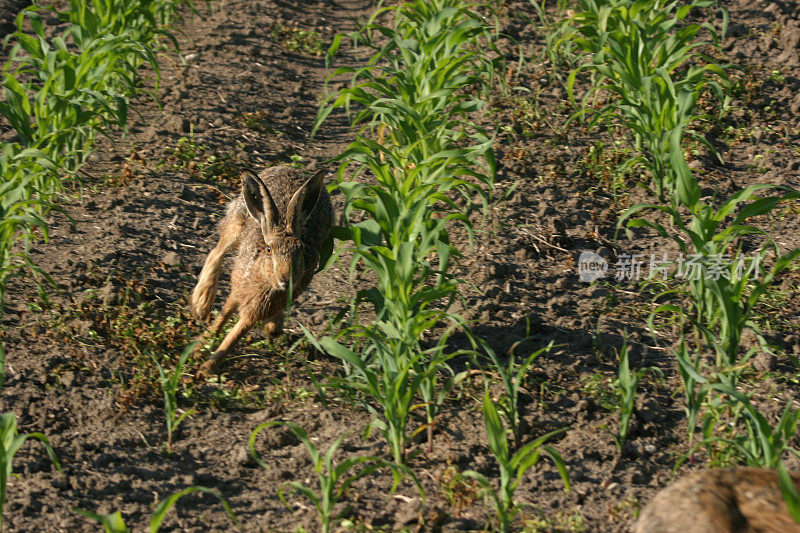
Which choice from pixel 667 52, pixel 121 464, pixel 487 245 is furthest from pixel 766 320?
pixel 121 464

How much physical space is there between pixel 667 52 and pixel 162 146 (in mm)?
3926

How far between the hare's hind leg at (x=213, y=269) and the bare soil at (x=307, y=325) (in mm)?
103

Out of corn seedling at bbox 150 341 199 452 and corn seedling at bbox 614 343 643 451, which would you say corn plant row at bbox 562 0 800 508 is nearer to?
corn seedling at bbox 614 343 643 451

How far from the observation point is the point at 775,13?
8.68 metres

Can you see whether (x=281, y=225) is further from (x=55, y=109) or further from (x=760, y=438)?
(x=760, y=438)

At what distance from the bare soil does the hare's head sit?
0.41 metres

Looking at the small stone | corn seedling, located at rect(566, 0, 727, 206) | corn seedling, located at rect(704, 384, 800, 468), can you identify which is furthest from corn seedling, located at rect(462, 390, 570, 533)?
the small stone

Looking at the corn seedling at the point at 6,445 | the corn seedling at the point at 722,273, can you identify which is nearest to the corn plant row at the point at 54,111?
the corn seedling at the point at 6,445

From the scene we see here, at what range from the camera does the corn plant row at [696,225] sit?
4.32 metres

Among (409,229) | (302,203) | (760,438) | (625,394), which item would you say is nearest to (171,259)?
(302,203)

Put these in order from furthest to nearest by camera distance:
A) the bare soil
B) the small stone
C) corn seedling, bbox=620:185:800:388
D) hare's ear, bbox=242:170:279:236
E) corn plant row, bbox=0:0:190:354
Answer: the small stone < corn plant row, bbox=0:0:190:354 < hare's ear, bbox=242:170:279:236 < corn seedling, bbox=620:185:800:388 < the bare soil

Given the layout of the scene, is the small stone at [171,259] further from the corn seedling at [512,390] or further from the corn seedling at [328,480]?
the corn seedling at [512,390]

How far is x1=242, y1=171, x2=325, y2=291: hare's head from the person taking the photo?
4.95m

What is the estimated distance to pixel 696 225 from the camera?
16.2 ft
